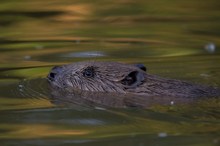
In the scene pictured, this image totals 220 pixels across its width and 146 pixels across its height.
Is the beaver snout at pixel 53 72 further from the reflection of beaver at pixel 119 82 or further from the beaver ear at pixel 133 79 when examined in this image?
the beaver ear at pixel 133 79

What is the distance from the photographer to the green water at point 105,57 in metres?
5.44

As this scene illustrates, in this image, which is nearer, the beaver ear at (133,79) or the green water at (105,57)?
the green water at (105,57)

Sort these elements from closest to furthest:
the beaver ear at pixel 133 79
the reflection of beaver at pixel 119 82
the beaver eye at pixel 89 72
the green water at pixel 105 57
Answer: the green water at pixel 105 57 < the reflection of beaver at pixel 119 82 < the beaver ear at pixel 133 79 < the beaver eye at pixel 89 72

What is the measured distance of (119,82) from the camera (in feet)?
22.1

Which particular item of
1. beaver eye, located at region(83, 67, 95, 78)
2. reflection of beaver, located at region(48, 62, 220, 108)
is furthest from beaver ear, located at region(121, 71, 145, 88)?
beaver eye, located at region(83, 67, 95, 78)

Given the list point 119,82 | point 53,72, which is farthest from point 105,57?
point 119,82

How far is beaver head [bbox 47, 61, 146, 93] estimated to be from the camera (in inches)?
Result: 263

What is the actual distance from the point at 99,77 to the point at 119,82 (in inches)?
8.2

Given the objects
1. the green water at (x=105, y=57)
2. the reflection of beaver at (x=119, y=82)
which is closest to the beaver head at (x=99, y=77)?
the reflection of beaver at (x=119, y=82)

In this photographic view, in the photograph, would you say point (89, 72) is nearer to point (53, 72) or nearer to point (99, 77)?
point (99, 77)

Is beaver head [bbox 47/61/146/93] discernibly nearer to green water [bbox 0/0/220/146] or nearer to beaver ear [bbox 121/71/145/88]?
beaver ear [bbox 121/71/145/88]

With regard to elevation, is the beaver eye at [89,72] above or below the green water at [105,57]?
above

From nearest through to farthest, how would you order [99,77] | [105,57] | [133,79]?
[133,79] → [99,77] → [105,57]

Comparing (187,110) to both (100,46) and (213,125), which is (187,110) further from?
(100,46)
